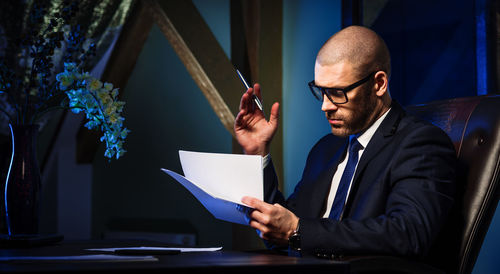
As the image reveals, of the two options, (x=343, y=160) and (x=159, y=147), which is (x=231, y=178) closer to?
(x=343, y=160)

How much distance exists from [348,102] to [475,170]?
1.23 ft

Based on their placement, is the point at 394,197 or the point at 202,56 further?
the point at 202,56

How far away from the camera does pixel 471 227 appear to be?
1341mm

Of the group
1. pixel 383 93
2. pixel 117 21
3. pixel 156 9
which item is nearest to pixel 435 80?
pixel 383 93

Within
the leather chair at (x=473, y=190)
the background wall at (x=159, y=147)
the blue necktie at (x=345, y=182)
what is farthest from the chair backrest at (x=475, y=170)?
the background wall at (x=159, y=147)

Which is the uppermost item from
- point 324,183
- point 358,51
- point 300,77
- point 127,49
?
point 127,49

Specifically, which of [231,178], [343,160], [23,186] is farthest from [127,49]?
[231,178]

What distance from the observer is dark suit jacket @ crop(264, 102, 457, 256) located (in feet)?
4.11

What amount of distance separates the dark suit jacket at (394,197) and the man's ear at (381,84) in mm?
57

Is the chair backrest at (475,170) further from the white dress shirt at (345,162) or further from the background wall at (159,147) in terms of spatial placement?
the background wall at (159,147)

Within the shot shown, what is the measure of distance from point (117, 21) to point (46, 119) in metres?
0.68

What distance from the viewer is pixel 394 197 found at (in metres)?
1.35

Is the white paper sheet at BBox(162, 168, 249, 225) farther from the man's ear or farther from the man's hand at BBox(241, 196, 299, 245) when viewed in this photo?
the man's ear

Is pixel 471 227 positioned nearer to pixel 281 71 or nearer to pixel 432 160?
pixel 432 160
